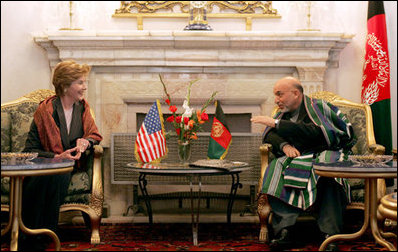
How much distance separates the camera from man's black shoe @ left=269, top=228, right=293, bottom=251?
3402 millimetres

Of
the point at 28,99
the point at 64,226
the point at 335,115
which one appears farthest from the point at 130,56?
the point at 335,115

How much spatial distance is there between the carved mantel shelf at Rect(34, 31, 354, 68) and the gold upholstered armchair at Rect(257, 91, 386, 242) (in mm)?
483

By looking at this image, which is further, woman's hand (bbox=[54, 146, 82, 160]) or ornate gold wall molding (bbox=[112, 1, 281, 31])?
ornate gold wall molding (bbox=[112, 1, 281, 31])

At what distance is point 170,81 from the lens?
481 cm

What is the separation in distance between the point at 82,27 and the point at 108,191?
1.55 metres

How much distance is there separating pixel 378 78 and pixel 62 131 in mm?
2730

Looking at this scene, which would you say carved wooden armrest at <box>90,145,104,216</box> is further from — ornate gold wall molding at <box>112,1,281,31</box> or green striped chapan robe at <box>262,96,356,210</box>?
ornate gold wall molding at <box>112,1,281,31</box>

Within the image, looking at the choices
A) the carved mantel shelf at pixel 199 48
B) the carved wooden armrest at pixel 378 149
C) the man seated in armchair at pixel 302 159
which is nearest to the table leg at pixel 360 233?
the man seated in armchair at pixel 302 159

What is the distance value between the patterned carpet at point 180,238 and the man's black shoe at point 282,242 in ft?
0.18

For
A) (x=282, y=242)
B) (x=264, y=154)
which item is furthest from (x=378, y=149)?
(x=282, y=242)

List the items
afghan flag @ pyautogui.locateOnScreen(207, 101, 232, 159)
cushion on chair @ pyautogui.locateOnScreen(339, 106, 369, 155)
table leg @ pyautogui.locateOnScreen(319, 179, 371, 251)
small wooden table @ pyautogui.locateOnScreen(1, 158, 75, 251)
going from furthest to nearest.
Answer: cushion on chair @ pyautogui.locateOnScreen(339, 106, 369, 155), afghan flag @ pyautogui.locateOnScreen(207, 101, 232, 159), table leg @ pyautogui.locateOnScreen(319, 179, 371, 251), small wooden table @ pyautogui.locateOnScreen(1, 158, 75, 251)

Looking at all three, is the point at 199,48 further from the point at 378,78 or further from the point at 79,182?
the point at 79,182

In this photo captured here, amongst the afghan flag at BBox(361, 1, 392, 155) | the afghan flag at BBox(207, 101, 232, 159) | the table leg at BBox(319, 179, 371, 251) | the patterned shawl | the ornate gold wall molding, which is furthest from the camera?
the ornate gold wall molding

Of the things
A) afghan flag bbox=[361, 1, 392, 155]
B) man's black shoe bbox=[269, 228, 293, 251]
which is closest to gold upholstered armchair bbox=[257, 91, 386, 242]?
man's black shoe bbox=[269, 228, 293, 251]
